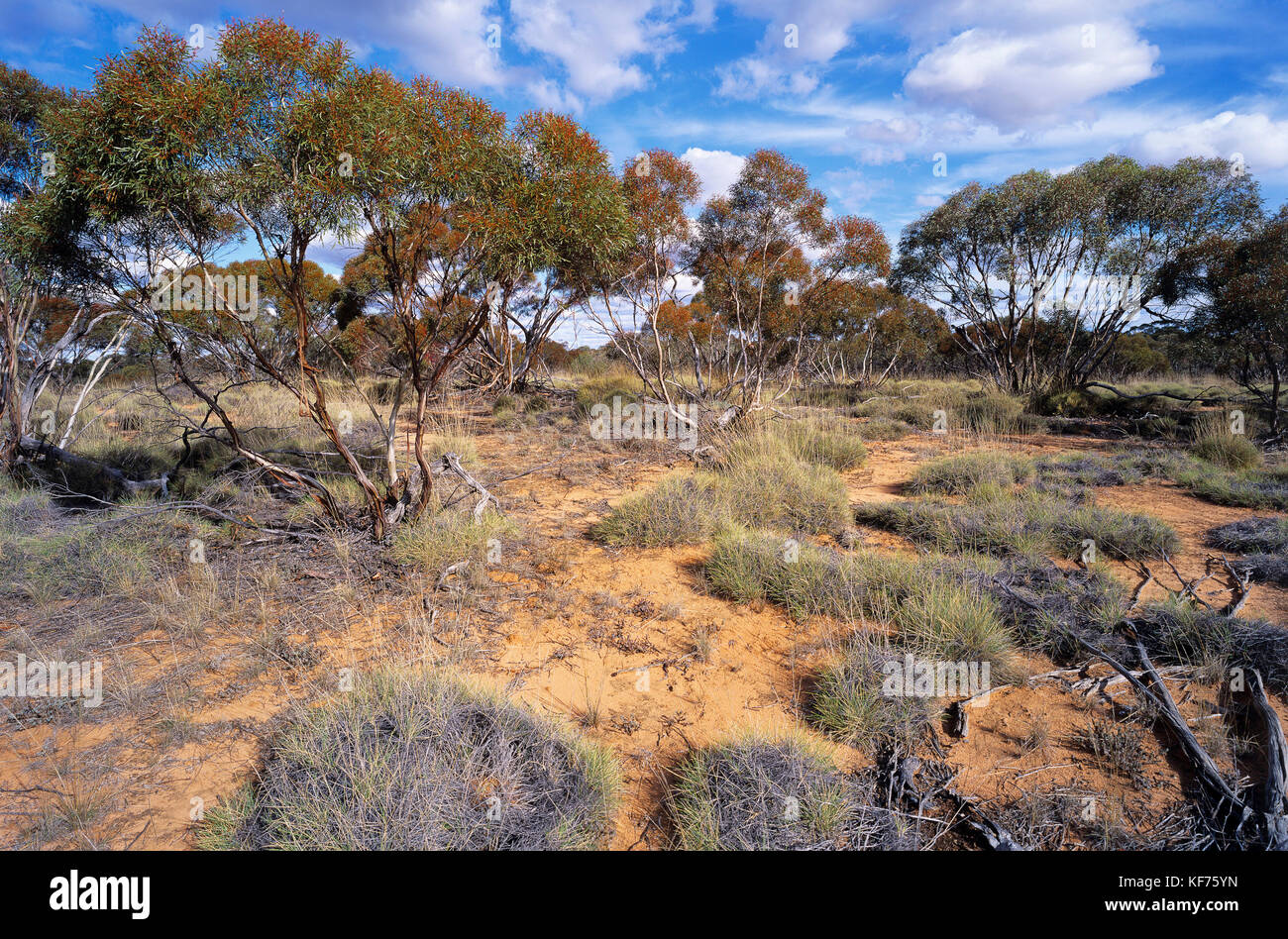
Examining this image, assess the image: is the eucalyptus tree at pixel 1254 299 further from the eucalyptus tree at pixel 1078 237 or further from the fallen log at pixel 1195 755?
the fallen log at pixel 1195 755

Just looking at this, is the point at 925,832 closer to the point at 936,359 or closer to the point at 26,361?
the point at 26,361

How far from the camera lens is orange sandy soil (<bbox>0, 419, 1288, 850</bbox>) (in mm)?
2594

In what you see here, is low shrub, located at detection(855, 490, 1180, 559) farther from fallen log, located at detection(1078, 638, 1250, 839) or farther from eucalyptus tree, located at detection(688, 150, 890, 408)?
eucalyptus tree, located at detection(688, 150, 890, 408)

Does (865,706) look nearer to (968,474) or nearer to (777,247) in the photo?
(968,474)

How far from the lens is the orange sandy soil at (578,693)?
102 inches

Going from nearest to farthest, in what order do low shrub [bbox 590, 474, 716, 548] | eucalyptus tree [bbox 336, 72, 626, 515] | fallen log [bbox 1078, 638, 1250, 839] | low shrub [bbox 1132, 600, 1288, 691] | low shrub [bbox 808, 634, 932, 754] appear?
fallen log [bbox 1078, 638, 1250, 839] < low shrub [bbox 808, 634, 932, 754] < low shrub [bbox 1132, 600, 1288, 691] < eucalyptus tree [bbox 336, 72, 626, 515] < low shrub [bbox 590, 474, 716, 548]

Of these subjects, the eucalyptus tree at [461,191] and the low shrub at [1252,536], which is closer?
Result: the eucalyptus tree at [461,191]

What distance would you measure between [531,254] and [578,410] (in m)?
9.39

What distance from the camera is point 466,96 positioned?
468 cm

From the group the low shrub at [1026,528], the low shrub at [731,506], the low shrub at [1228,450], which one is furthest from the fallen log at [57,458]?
the low shrub at [1228,450]

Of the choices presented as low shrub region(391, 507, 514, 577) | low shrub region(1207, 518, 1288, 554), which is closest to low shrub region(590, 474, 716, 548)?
low shrub region(391, 507, 514, 577)

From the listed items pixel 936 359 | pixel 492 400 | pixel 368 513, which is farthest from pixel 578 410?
pixel 936 359

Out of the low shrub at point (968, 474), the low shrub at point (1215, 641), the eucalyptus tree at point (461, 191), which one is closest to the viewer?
the low shrub at point (1215, 641)
